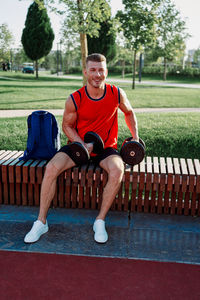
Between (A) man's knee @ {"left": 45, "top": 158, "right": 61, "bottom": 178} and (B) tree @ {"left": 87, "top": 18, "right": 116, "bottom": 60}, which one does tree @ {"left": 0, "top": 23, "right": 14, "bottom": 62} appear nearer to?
(B) tree @ {"left": 87, "top": 18, "right": 116, "bottom": 60}

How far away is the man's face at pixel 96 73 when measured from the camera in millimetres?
3882

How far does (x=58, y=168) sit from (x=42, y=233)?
690mm

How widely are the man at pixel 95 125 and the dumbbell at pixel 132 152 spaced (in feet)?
0.34

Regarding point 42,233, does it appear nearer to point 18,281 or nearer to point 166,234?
point 18,281

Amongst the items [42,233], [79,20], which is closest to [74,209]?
[42,233]

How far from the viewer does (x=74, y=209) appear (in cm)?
431

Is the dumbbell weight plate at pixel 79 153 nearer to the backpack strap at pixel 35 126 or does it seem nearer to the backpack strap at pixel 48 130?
the backpack strap at pixel 48 130

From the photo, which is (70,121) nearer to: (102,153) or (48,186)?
(102,153)

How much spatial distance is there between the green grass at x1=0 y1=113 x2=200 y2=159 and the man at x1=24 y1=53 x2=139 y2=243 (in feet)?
8.77

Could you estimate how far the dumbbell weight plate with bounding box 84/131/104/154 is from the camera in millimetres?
3844

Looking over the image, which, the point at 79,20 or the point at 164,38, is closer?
the point at 79,20

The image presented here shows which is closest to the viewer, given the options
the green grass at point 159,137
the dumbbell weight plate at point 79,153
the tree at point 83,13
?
the dumbbell weight plate at point 79,153

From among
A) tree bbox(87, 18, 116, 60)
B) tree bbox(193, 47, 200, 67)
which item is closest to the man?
tree bbox(87, 18, 116, 60)

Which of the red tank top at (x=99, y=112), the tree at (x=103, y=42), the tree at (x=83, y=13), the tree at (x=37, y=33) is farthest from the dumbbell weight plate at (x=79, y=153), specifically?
the tree at (x=37, y=33)
